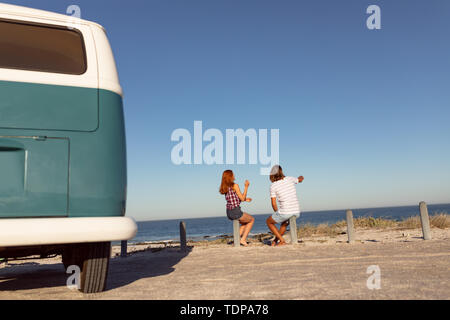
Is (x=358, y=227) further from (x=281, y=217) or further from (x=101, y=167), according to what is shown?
(x=101, y=167)

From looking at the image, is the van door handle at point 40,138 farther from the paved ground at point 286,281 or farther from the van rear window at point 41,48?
the paved ground at point 286,281

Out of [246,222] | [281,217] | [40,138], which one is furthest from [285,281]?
[246,222]

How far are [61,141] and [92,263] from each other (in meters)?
1.23

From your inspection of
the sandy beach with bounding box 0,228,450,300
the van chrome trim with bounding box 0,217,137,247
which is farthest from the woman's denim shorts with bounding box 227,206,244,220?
the van chrome trim with bounding box 0,217,137,247

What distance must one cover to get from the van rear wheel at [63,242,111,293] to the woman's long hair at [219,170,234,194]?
5.69 m

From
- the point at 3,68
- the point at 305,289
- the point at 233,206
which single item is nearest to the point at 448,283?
the point at 305,289

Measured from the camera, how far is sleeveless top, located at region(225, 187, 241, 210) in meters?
9.06

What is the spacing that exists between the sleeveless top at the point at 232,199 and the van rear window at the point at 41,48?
617 cm

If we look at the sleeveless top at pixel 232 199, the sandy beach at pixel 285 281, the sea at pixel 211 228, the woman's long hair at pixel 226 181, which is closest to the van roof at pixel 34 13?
the sandy beach at pixel 285 281

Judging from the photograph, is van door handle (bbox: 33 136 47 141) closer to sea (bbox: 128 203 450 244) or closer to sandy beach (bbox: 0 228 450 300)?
sandy beach (bbox: 0 228 450 300)
